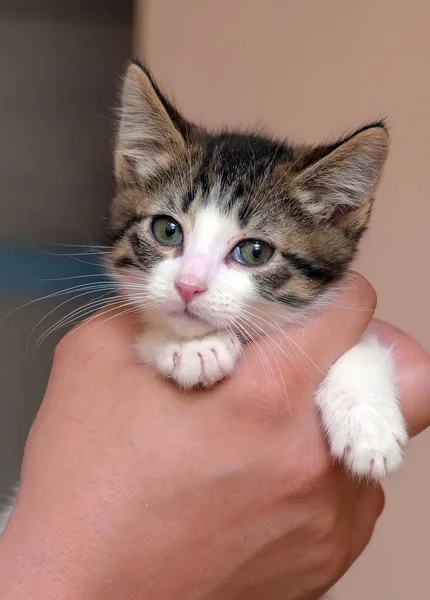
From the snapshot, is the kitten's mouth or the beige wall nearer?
the kitten's mouth

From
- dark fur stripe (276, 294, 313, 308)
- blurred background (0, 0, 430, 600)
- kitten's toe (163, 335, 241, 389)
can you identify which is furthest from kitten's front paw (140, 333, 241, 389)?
blurred background (0, 0, 430, 600)

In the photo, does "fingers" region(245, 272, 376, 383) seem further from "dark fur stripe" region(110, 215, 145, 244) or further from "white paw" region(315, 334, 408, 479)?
"dark fur stripe" region(110, 215, 145, 244)

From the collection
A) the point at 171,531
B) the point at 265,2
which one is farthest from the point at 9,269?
the point at 171,531

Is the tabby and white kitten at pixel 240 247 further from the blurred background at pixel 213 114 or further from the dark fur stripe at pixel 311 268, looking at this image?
the blurred background at pixel 213 114

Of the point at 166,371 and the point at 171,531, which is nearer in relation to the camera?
the point at 171,531

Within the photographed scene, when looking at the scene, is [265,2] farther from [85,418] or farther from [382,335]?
[85,418]

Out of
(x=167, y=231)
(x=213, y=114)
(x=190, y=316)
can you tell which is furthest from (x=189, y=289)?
(x=213, y=114)
